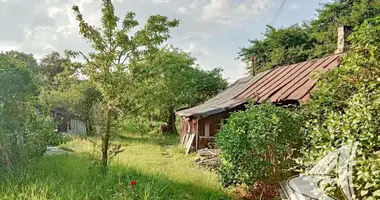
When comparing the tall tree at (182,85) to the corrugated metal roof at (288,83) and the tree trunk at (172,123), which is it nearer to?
the tree trunk at (172,123)

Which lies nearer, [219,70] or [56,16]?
[56,16]

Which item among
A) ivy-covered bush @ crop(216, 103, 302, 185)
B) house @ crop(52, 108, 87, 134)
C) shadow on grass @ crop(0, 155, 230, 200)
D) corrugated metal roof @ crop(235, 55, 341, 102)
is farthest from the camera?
house @ crop(52, 108, 87, 134)

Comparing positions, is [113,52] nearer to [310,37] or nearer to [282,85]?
[282,85]

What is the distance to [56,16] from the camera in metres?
8.42

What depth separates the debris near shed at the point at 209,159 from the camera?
10.3 m

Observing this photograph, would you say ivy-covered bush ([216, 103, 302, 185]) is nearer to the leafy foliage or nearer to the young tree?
the young tree

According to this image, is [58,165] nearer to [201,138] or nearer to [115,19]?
[115,19]

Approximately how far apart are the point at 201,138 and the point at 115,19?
7.77 meters

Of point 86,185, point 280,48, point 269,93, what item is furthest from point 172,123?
point 86,185

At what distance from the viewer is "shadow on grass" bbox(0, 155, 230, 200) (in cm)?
486

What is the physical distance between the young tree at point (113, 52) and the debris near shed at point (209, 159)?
424 cm

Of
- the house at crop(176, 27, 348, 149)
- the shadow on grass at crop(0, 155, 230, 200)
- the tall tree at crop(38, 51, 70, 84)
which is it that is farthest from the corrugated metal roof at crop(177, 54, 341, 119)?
the tall tree at crop(38, 51, 70, 84)

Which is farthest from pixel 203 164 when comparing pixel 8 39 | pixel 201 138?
pixel 8 39

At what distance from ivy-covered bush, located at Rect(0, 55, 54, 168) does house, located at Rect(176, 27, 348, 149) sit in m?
5.98
